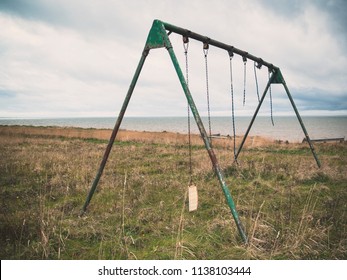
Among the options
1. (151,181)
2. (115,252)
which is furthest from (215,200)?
(115,252)

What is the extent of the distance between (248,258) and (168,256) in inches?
38.5

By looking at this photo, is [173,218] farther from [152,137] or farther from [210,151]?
[152,137]

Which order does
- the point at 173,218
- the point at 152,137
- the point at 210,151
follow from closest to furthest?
1. the point at 210,151
2. the point at 173,218
3. the point at 152,137

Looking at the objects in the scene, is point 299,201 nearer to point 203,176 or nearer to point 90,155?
point 203,176

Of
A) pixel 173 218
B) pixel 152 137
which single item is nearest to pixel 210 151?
pixel 173 218

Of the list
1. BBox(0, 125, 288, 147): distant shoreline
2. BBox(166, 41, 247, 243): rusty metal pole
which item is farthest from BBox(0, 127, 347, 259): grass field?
BBox(0, 125, 288, 147): distant shoreline

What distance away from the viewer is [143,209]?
15.1 feet

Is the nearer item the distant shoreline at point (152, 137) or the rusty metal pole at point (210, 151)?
the rusty metal pole at point (210, 151)

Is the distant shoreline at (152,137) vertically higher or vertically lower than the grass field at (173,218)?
higher

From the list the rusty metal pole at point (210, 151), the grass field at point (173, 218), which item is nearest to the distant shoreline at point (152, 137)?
the grass field at point (173, 218)

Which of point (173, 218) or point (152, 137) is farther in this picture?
point (152, 137)

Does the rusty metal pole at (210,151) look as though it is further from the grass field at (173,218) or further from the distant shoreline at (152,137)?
the distant shoreline at (152,137)

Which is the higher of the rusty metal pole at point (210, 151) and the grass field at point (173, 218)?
the rusty metal pole at point (210, 151)

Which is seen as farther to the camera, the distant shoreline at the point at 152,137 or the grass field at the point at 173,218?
the distant shoreline at the point at 152,137
